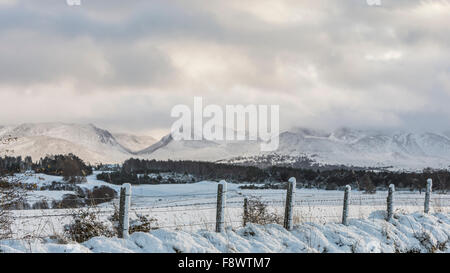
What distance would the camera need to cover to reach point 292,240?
9.77 metres

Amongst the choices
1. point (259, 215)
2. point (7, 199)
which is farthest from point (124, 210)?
point (259, 215)

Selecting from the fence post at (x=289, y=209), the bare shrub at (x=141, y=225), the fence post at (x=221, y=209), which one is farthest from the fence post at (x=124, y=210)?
the fence post at (x=289, y=209)

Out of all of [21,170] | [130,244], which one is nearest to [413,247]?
[130,244]

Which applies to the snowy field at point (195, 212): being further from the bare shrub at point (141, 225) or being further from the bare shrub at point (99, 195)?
the bare shrub at point (99, 195)

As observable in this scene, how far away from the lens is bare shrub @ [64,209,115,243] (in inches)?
472

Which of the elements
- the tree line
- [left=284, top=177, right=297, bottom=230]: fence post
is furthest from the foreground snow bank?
the tree line

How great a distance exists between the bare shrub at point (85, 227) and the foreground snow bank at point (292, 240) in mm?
2712

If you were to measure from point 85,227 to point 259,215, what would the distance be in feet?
18.8

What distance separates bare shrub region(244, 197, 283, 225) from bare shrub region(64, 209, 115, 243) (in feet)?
15.4

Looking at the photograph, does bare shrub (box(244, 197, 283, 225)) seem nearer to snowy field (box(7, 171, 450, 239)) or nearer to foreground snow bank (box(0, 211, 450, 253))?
snowy field (box(7, 171, 450, 239))

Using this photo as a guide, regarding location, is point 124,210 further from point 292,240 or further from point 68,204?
point 68,204

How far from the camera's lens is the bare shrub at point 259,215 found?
14094 millimetres
